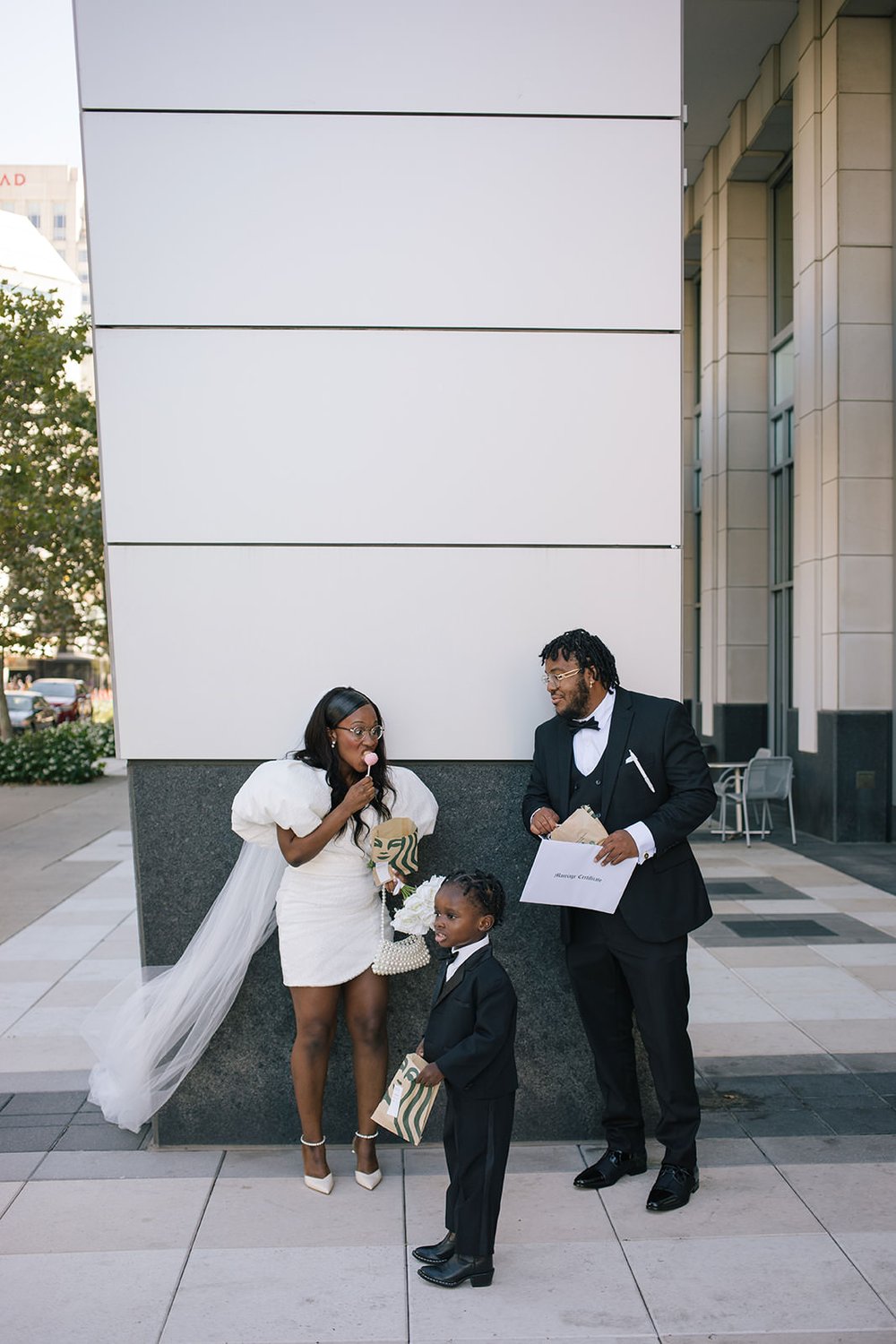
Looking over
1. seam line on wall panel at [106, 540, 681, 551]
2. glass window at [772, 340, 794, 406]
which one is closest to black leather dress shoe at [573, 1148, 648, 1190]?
seam line on wall panel at [106, 540, 681, 551]

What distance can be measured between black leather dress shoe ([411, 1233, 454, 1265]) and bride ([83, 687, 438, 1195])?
0.63 m

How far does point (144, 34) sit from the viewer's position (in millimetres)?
4602

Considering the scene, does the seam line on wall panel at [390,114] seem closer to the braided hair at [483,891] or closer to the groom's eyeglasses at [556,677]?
the groom's eyeglasses at [556,677]

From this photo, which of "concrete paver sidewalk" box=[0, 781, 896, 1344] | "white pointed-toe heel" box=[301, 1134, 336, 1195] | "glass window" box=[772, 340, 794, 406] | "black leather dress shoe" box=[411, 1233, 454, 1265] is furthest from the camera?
"glass window" box=[772, 340, 794, 406]

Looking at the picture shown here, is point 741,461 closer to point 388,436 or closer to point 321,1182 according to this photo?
point 388,436

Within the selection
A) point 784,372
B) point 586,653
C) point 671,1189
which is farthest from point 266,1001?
point 784,372

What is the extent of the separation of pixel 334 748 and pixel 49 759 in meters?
17.7

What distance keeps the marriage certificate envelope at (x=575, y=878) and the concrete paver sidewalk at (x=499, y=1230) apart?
106 cm

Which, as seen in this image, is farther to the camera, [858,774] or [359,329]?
[858,774]

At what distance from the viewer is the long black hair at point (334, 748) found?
4.27 meters

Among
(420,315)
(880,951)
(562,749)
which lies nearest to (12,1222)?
(562,749)

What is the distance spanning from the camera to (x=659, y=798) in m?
4.28

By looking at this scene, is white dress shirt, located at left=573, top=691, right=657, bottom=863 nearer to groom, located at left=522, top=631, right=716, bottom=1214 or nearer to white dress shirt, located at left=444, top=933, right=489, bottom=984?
groom, located at left=522, top=631, right=716, bottom=1214

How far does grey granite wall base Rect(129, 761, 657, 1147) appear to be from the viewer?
4.75 metres
